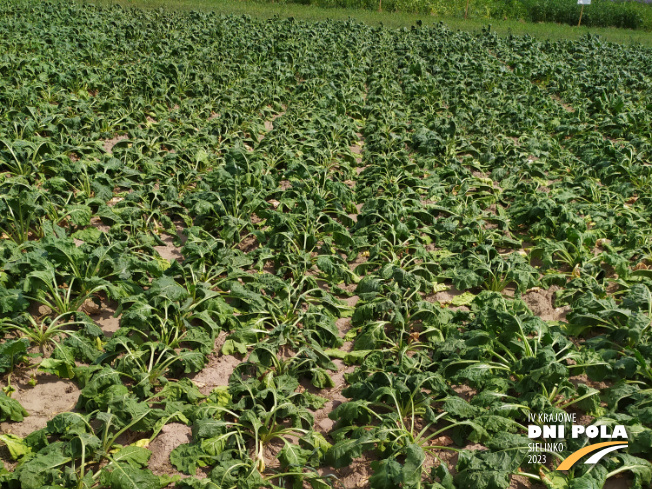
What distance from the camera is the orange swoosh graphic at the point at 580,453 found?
4.21 meters

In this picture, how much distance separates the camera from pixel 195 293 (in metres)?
5.99

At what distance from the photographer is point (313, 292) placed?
653cm

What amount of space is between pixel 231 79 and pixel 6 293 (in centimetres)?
1076

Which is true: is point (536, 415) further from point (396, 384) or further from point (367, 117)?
point (367, 117)

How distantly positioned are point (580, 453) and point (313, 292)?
3.26 meters

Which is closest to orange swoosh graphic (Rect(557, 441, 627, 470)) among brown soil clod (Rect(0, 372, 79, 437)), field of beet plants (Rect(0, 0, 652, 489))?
field of beet plants (Rect(0, 0, 652, 489))

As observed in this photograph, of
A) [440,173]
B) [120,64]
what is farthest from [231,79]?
[440,173]

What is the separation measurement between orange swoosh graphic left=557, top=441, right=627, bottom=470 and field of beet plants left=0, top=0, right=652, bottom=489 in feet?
0.17

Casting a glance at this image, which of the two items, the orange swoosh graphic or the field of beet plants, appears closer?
the orange swoosh graphic

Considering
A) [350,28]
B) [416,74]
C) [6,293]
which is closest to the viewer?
[6,293]

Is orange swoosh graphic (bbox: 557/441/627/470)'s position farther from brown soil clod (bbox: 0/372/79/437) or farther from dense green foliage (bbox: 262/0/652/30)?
dense green foliage (bbox: 262/0/652/30)

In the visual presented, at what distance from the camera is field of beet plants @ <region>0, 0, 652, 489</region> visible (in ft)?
14.3

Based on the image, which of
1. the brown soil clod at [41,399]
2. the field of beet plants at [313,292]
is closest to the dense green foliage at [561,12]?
the field of beet plants at [313,292]

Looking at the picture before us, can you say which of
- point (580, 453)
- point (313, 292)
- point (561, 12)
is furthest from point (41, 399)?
point (561, 12)
